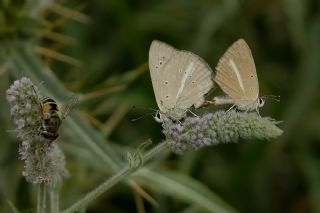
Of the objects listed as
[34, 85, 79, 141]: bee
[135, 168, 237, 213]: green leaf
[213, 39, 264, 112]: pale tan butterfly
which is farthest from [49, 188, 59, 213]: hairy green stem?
[135, 168, 237, 213]: green leaf

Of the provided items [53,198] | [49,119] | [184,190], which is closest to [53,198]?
[53,198]

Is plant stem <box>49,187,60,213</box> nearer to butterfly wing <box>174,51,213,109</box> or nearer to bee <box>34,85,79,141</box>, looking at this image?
bee <box>34,85,79,141</box>

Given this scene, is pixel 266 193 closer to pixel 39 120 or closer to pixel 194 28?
pixel 194 28

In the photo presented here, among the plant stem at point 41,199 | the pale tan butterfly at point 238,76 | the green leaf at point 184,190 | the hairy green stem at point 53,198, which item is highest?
the pale tan butterfly at point 238,76

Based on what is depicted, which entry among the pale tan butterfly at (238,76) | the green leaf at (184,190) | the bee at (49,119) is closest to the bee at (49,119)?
the bee at (49,119)

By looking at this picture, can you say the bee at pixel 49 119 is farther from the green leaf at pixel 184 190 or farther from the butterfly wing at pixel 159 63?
the green leaf at pixel 184 190
